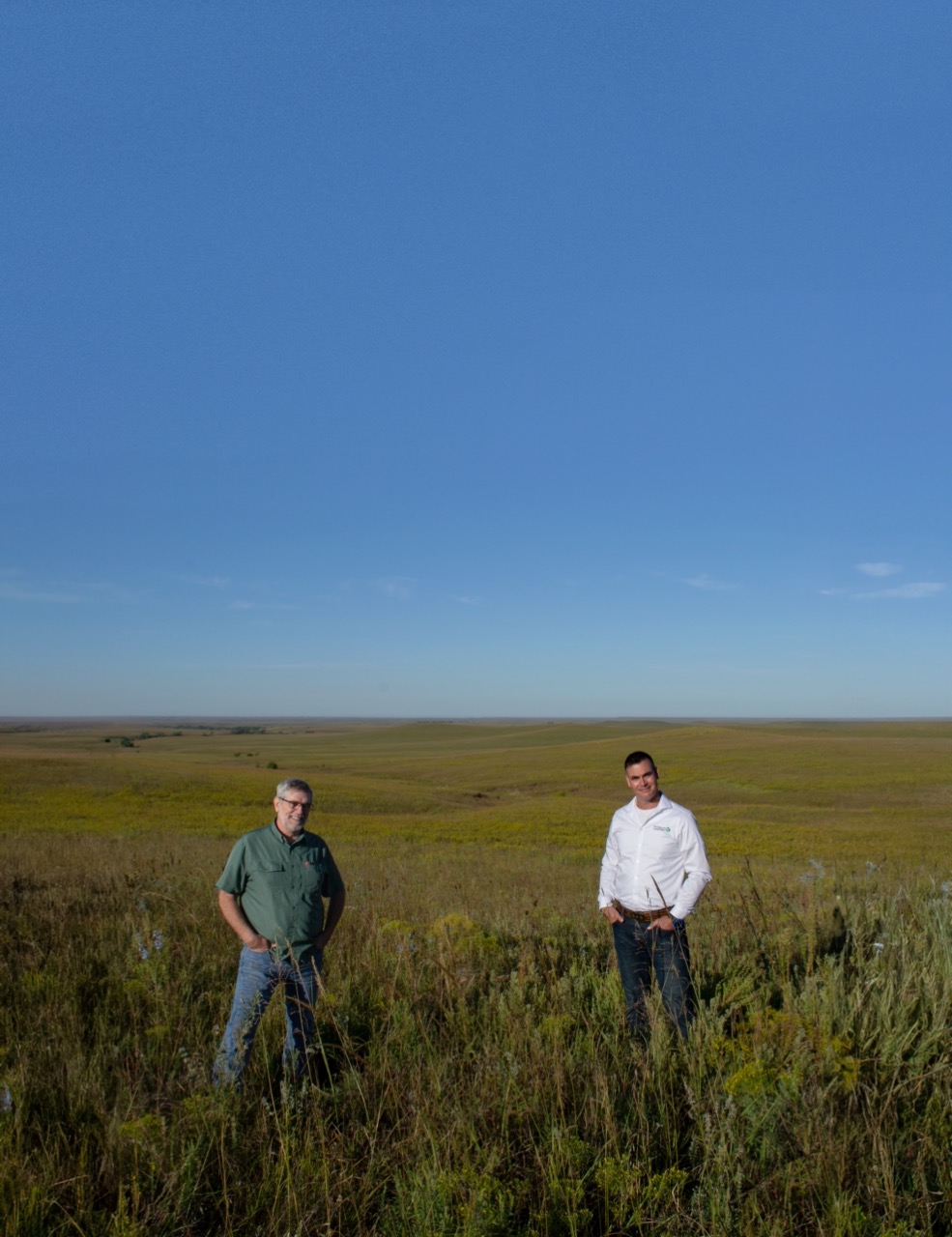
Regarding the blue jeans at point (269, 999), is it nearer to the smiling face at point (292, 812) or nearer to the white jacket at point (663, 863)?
the smiling face at point (292, 812)

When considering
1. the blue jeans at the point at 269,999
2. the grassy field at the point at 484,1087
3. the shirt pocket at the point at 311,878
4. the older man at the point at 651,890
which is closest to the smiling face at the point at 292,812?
the shirt pocket at the point at 311,878

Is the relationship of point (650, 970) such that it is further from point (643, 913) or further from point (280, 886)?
point (280, 886)

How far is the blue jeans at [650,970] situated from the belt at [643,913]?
3cm

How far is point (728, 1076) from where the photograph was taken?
3.66 m

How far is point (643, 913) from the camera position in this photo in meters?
4.93

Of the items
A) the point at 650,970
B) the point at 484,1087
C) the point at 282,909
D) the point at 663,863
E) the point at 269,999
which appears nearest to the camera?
the point at 484,1087

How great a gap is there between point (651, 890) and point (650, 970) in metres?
0.57

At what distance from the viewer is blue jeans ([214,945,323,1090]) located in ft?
13.2

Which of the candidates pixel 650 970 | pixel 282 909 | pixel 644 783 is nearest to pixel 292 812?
pixel 282 909

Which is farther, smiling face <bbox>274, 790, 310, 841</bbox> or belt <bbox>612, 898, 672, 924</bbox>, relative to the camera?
belt <bbox>612, 898, 672, 924</bbox>

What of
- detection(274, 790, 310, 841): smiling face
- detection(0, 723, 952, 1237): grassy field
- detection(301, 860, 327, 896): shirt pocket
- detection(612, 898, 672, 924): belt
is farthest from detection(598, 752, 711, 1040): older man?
detection(274, 790, 310, 841): smiling face

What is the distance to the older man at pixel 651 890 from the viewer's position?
187 inches

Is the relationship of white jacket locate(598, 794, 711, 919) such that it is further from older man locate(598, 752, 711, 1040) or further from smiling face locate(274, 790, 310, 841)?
smiling face locate(274, 790, 310, 841)

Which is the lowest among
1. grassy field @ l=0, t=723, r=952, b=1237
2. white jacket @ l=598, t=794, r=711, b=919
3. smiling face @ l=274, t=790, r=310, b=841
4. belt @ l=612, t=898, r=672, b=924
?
grassy field @ l=0, t=723, r=952, b=1237
